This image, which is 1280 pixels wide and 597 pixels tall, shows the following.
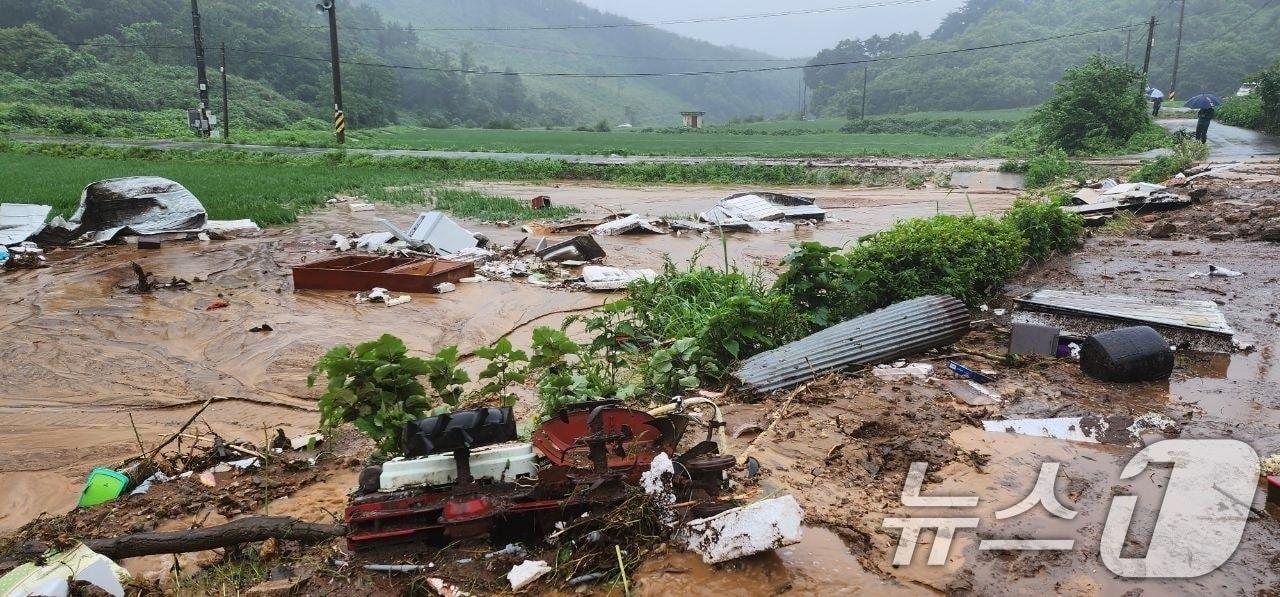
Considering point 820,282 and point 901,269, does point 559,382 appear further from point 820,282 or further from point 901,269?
point 901,269

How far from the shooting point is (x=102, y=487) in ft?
11.8

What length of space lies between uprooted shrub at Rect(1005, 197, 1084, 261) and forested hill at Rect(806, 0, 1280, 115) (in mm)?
64339

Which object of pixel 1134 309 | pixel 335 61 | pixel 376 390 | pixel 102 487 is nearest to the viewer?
pixel 376 390

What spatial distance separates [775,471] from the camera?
346cm

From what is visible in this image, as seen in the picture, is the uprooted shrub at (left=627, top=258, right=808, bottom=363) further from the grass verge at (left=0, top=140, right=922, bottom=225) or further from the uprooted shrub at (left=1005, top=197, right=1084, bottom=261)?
the grass verge at (left=0, top=140, right=922, bottom=225)

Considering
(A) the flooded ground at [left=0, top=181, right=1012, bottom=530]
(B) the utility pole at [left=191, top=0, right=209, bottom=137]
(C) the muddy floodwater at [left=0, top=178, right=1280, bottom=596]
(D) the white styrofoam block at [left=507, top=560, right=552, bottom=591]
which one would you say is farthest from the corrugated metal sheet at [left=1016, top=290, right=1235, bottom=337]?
(B) the utility pole at [left=191, top=0, right=209, bottom=137]

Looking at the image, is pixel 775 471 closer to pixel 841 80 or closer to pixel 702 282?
pixel 702 282

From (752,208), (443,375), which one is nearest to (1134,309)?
(443,375)

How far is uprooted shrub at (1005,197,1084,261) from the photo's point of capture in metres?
7.88

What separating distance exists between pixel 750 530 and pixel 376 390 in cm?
160

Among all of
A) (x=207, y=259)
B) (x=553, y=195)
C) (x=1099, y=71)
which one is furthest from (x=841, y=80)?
(x=207, y=259)

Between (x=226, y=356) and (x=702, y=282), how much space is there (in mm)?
3815

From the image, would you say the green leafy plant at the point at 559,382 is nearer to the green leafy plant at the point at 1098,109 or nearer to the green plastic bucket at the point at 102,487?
the green plastic bucket at the point at 102,487

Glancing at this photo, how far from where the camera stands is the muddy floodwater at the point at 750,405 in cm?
271
